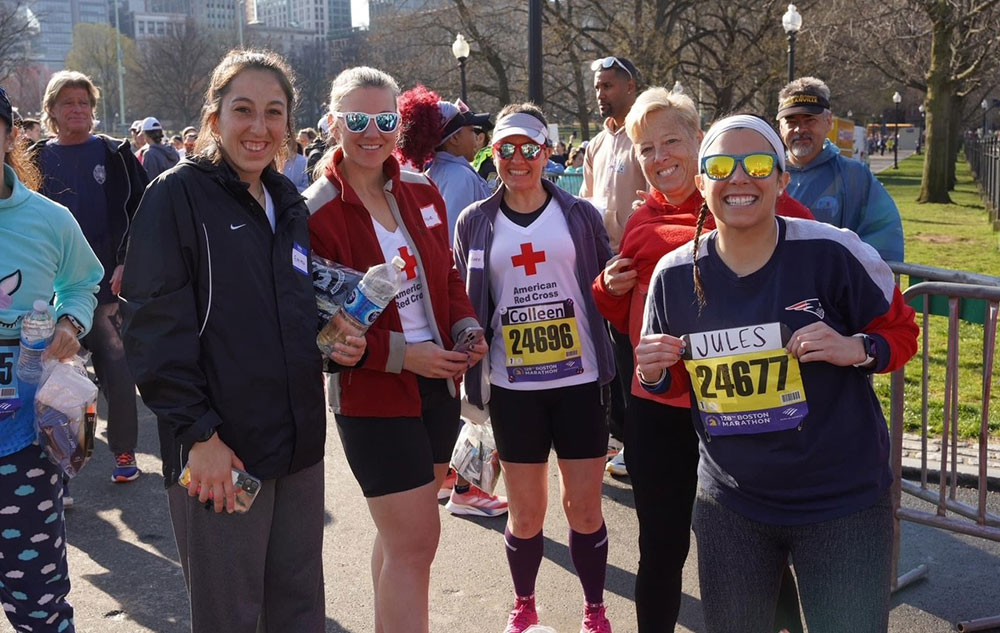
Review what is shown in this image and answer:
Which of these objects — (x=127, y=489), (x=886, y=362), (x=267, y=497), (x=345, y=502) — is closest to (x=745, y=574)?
(x=886, y=362)

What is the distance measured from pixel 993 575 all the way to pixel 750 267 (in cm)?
264

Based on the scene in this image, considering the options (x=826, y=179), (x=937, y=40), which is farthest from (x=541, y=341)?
(x=937, y=40)

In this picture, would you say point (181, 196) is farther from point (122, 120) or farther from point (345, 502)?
point (122, 120)

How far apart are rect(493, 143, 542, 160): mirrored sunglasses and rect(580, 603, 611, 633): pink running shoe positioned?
5.94ft

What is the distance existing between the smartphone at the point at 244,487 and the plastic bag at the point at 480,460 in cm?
190

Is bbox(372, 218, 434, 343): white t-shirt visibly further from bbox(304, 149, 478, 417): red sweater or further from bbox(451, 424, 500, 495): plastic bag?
bbox(451, 424, 500, 495): plastic bag

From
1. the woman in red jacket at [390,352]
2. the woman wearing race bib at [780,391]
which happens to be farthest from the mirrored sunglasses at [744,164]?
the woman in red jacket at [390,352]

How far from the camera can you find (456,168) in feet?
18.1

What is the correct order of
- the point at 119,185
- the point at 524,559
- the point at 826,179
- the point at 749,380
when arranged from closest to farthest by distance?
the point at 749,380
the point at 524,559
the point at 826,179
the point at 119,185

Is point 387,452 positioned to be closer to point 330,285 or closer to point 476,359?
point 476,359

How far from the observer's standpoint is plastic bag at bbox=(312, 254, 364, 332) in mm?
2848

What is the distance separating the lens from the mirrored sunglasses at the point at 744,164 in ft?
8.30

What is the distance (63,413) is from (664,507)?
1.96 m

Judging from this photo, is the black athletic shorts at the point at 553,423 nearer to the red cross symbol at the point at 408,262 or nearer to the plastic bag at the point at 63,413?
the red cross symbol at the point at 408,262
